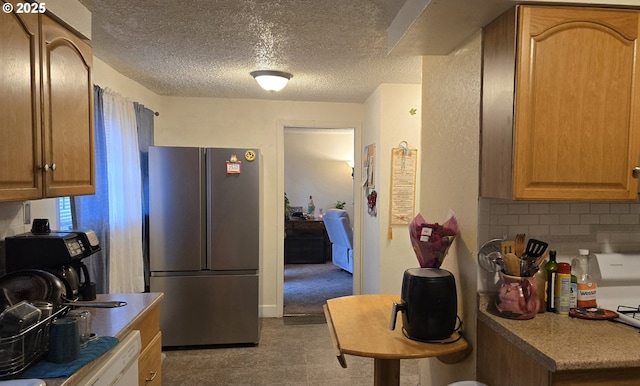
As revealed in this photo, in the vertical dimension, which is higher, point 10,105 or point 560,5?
point 560,5

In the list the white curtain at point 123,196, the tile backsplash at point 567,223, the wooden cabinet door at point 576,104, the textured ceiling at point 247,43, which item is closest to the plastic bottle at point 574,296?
the tile backsplash at point 567,223

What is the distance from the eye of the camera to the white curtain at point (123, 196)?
264 cm

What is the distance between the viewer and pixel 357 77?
3.11 meters

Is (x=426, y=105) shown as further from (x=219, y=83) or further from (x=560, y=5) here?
(x=219, y=83)

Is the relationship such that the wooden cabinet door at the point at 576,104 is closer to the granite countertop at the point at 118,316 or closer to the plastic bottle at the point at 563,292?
the plastic bottle at the point at 563,292

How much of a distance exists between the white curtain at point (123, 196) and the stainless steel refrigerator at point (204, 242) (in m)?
0.21

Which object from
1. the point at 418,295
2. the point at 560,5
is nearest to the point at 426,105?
the point at 560,5

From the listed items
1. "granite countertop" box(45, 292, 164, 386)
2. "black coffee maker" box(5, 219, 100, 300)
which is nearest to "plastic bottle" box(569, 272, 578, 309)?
"granite countertop" box(45, 292, 164, 386)

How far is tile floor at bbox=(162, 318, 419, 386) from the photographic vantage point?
274 cm

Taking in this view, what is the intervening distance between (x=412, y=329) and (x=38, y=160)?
1.64 metres

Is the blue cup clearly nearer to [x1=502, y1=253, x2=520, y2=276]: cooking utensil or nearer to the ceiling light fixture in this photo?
[x1=502, y1=253, x2=520, y2=276]: cooking utensil

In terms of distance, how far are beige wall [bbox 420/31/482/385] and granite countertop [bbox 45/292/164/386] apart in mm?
1483

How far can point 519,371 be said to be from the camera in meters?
1.35

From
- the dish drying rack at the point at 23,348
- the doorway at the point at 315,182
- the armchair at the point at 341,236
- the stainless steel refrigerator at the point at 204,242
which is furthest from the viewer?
the doorway at the point at 315,182
